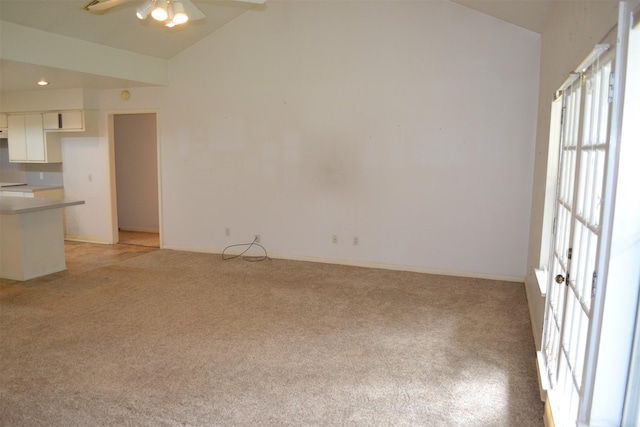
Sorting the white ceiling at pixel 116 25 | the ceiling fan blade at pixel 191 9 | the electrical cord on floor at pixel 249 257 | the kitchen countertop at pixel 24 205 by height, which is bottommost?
the electrical cord on floor at pixel 249 257

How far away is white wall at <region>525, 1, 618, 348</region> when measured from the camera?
190cm

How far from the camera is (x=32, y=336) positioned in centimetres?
361

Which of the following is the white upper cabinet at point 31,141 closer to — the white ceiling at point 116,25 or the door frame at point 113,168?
the white ceiling at point 116,25

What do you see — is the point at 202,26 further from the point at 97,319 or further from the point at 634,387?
the point at 634,387

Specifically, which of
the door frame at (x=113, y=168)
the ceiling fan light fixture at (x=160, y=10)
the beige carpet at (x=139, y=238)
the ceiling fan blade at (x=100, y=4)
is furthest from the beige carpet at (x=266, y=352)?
the ceiling fan blade at (x=100, y=4)

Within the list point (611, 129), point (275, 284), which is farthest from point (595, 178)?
point (275, 284)

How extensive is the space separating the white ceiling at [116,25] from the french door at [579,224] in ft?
6.25

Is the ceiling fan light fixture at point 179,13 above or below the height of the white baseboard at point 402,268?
above

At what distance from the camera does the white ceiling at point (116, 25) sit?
4227mm

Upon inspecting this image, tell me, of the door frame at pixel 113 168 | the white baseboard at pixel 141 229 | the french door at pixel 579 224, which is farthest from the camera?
the white baseboard at pixel 141 229

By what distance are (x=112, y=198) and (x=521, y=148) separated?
5775mm

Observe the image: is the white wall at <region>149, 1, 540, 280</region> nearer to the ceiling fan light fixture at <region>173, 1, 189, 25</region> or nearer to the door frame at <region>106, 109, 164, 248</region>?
the door frame at <region>106, 109, 164, 248</region>

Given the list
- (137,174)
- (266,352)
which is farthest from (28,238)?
(266,352)

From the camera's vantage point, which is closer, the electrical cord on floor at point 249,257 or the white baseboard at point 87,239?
the electrical cord on floor at point 249,257
